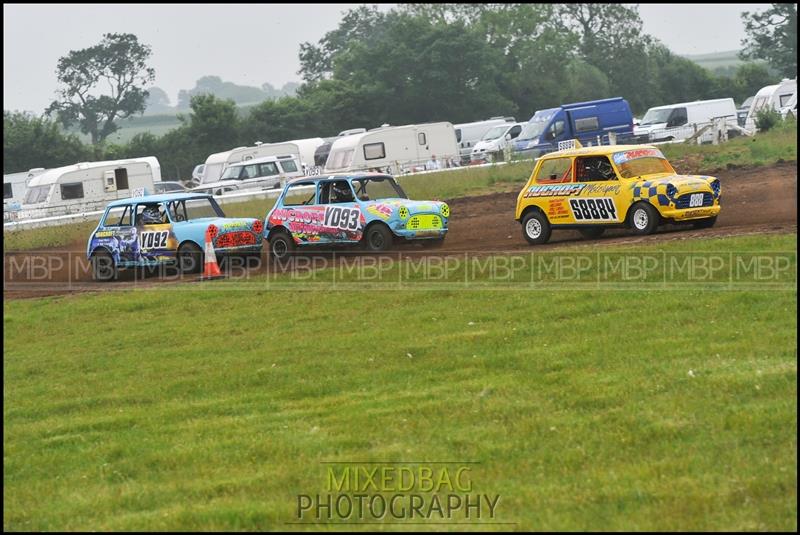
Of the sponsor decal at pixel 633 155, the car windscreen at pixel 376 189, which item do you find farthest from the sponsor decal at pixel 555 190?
the car windscreen at pixel 376 189

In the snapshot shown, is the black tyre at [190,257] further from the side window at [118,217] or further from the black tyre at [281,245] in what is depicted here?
the side window at [118,217]

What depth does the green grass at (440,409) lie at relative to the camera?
7.09 m

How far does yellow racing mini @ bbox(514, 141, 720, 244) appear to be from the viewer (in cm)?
1820

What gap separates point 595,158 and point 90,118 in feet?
294

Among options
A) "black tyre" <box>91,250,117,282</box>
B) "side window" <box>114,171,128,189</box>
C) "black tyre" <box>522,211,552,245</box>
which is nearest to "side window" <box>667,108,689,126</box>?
"side window" <box>114,171,128,189</box>

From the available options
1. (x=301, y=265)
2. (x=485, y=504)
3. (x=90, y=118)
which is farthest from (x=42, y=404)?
(x=90, y=118)

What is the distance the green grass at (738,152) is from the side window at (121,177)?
20.4m

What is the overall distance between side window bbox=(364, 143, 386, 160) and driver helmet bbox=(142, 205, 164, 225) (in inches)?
846

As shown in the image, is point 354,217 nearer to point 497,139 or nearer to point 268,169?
point 268,169

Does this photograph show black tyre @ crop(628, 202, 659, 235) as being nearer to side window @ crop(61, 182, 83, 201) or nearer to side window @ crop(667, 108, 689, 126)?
side window @ crop(61, 182, 83, 201)

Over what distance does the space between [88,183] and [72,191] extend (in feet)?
2.25

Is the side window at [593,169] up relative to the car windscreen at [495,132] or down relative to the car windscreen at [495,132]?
down

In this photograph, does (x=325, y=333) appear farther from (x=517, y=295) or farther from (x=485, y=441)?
(x=485, y=441)

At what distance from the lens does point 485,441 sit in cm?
835
